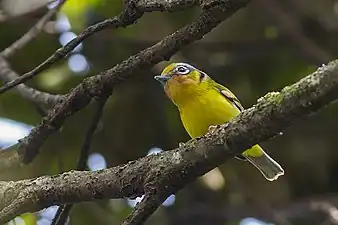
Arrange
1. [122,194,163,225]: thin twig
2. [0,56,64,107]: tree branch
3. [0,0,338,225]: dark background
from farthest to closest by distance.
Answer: [0,0,338,225]: dark background, [0,56,64,107]: tree branch, [122,194,163,225]: thin twig

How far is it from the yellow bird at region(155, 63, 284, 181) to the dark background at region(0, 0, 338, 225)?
75 centimetres

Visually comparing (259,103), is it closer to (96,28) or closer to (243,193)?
(96,28)

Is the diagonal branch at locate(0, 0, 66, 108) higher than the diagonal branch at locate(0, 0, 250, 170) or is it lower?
higher

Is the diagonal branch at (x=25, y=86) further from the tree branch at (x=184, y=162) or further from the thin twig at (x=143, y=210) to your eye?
the thin twig at (x=143, y=210)

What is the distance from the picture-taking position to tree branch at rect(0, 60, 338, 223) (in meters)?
1.21

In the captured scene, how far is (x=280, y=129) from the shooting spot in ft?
4.17

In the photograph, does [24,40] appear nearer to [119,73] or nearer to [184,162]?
[119,73]

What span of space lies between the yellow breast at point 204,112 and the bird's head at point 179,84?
2 centimetres

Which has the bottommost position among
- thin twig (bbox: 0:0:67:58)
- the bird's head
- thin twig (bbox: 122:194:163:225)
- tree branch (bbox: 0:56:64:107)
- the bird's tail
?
thin twig (bbox: 122:194:163:225)

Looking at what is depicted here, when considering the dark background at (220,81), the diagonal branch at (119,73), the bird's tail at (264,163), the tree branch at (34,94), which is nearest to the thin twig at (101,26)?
the diagonal branch at (119,73)

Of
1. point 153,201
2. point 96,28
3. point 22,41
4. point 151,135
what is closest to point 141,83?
point 151,135

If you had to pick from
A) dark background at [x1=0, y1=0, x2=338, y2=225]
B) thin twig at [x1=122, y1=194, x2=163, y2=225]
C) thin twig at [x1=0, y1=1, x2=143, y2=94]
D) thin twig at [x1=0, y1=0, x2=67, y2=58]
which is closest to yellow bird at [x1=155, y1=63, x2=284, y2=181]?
thin twig at [x1=0, y1=0, x2=67, y2=58]

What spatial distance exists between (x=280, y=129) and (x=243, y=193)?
2650mm

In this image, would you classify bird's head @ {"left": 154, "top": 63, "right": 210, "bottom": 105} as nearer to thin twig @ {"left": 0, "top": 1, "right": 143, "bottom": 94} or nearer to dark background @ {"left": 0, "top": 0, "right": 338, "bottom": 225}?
dark background @ {"left": 0, "top": 0, "right": 338, "bottom": 225}
